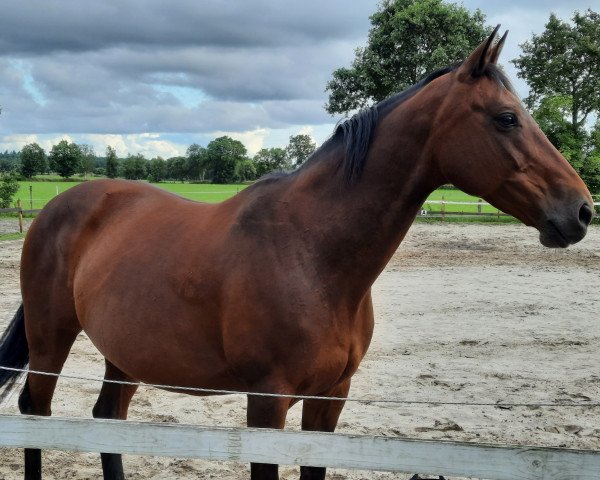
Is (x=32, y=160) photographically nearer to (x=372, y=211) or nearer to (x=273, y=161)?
(x=273, y=161)

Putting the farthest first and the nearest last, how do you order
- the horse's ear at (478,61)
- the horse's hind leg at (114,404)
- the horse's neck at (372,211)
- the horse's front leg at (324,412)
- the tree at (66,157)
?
the tree at (66,157), the horse's hind leg at (114,404), the horse's front leg at (324,412), the horse's neck at (372,211), the horse's ear at (478,61)

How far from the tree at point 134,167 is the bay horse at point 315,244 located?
187 feet

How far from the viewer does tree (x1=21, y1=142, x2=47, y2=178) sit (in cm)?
6167

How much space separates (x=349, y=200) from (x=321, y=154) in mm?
287

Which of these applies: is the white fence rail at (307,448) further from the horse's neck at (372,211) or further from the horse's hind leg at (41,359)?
the horse's hind leg at (41,359)

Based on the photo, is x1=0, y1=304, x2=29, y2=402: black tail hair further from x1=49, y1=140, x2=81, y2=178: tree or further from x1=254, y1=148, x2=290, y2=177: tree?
x1=49, y1=140, x2=81, y2=178: tree

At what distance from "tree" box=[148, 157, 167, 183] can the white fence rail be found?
60.0 meters

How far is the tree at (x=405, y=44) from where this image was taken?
28578 millimetres

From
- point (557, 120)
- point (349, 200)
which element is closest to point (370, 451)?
point (349, 200)

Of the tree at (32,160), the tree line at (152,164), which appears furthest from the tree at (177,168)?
the tree at (32,160)

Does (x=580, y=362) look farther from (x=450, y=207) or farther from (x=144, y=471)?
(x=450, y=207)

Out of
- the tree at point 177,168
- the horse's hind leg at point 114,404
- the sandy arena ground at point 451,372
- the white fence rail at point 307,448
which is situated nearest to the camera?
the white fence rail at point 307,448

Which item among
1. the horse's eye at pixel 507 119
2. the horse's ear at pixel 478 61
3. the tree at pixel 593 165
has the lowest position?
the horse's eye at pixel 507 119

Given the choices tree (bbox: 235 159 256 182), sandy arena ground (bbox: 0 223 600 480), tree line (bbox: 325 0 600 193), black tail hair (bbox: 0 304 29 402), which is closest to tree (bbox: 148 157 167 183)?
tree (bbox: 235 159 256 182)
